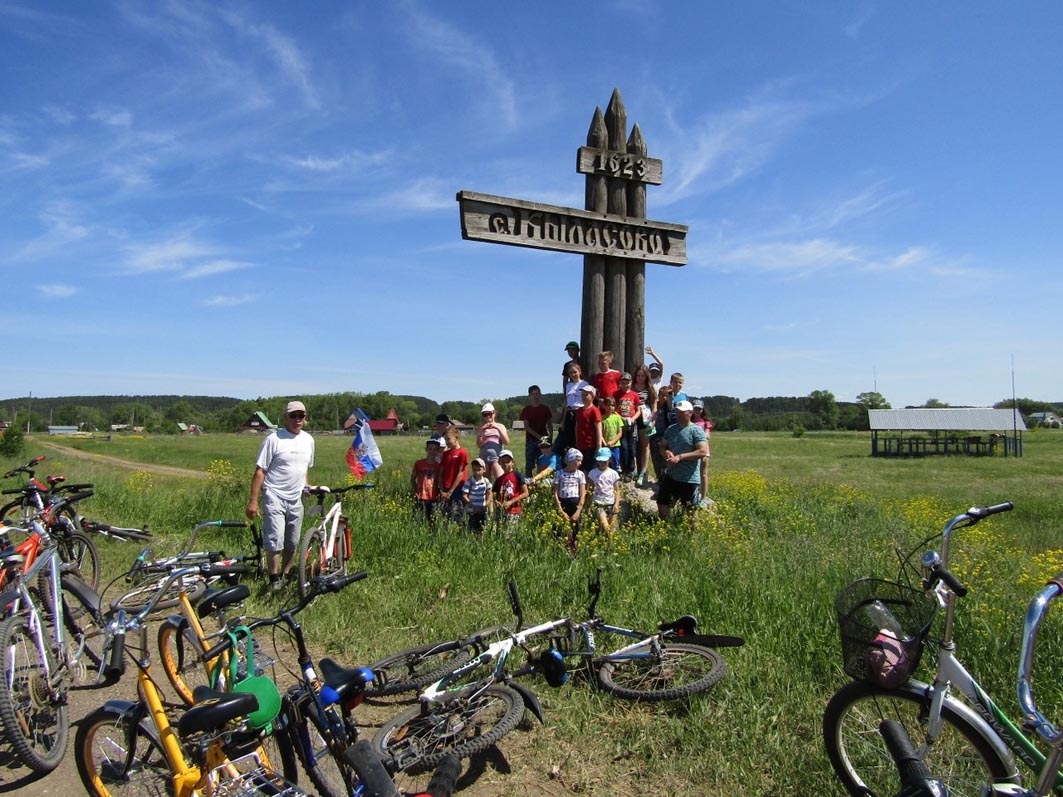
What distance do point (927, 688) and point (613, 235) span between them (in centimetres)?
777

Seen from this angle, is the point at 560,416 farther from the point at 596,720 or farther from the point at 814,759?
the point at 814,759

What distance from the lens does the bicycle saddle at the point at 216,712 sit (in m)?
2.41

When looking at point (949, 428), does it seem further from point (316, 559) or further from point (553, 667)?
point (553, 667)

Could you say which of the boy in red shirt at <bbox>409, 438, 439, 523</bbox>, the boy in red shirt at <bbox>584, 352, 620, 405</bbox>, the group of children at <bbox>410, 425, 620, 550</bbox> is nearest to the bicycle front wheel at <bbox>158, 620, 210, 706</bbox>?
the group of children at <bbox>410, 425, 620, 550</bbox>

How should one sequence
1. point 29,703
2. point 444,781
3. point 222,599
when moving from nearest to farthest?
point 444,781, point 222,599, point 29,703

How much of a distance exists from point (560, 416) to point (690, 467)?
7.62ft

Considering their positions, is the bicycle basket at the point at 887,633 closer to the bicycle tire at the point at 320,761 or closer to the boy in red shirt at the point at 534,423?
the bicycle tire at the point at 320,761

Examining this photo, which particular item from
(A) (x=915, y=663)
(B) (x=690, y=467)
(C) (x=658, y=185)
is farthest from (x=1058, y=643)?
(C) (x=658, y=185)

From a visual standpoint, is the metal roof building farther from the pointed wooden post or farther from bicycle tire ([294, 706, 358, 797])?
bicycle tire ([294, 706, 358, 797])

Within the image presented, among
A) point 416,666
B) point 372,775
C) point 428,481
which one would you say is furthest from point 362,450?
point 372,775

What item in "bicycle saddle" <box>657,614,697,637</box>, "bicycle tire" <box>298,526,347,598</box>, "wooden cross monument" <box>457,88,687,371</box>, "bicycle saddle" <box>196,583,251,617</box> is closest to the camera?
"bicycle saddle" <box>196,583,251,617</box>

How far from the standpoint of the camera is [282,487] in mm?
7355

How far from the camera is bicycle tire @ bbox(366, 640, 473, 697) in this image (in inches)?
180

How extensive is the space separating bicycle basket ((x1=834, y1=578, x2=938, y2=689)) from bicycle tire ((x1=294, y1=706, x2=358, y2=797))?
2.14 metres
